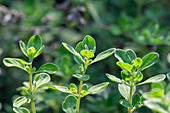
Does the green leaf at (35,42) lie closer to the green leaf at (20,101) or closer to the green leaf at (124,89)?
the green leaf at (20,101)

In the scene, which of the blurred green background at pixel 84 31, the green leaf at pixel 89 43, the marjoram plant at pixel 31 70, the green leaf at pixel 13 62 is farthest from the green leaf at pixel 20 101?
the blurred green background at pixel 84 31

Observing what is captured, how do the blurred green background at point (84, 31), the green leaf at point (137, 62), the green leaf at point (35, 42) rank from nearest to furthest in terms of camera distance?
the green leaf at point (137, 62)
the green leaf at point (35, 42)
the blurred green background at point (84, 31)

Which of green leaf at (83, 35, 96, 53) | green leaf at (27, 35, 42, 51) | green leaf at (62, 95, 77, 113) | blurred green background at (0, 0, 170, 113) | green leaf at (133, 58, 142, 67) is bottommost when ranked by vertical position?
green leaf at (62, 95, 77, 113)

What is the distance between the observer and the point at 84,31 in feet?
7.75

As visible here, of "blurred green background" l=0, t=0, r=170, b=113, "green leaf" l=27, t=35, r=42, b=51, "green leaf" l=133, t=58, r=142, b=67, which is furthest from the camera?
"blurred green background" l=0, t=0, r=170, b=113

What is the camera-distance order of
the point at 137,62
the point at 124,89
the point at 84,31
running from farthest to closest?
the point at 84,31 → the point at 124,89 → the point at 137,62

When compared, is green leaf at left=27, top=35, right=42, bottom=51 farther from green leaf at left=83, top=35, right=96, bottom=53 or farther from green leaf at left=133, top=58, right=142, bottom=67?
green leaf at left=133, top=58, right=142, bottom=67

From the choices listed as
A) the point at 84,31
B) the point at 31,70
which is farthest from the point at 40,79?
the point at 84,31

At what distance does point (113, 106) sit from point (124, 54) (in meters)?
0.67

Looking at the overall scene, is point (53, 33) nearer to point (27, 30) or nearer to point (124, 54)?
point (27, 30)

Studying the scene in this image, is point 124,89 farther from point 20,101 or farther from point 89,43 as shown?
point 20,101

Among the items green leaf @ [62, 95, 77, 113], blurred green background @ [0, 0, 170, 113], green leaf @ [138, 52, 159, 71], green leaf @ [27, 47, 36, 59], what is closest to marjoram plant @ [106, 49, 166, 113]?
green leaf @ [138, 52, 159, 71]

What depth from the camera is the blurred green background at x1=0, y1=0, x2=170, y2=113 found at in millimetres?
2102

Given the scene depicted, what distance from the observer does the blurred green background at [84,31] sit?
210 centimetres
